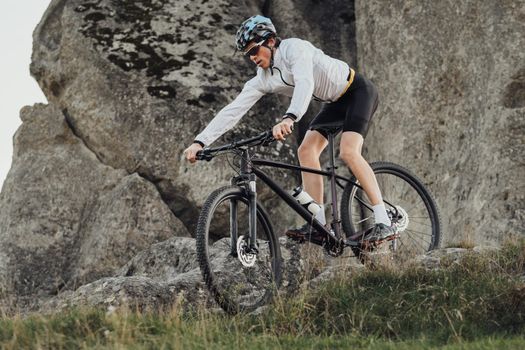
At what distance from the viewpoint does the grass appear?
298 inches

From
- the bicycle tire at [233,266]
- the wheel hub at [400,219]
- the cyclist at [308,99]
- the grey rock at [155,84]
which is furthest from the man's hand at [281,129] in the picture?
the grey rock at [155,84]

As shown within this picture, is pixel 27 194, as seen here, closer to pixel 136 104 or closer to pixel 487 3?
pixel 136 104

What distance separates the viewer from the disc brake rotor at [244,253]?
9276 mm

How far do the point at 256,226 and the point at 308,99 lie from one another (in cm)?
147

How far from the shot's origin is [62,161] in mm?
18062

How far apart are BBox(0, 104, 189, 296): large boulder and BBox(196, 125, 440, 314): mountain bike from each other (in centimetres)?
462

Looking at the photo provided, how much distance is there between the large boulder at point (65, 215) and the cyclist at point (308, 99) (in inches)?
249

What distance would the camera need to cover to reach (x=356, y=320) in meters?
8.74

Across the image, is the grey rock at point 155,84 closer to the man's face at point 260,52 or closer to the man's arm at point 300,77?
the man's face at point 260,52

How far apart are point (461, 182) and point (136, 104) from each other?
6307 mm

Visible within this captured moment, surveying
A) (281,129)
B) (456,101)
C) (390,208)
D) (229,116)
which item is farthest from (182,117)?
(281,129)

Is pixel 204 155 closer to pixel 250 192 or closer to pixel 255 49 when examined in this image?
pixel 250 192

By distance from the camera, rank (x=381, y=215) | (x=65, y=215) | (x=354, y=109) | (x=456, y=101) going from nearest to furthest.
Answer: (x=381, y=215) < (x=354, y=109) < (x=456, y=101) < (x=65, y=215)

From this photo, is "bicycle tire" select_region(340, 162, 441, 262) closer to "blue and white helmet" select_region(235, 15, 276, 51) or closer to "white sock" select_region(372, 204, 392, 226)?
"white sock" select_region(372, 204, 392, 226)
